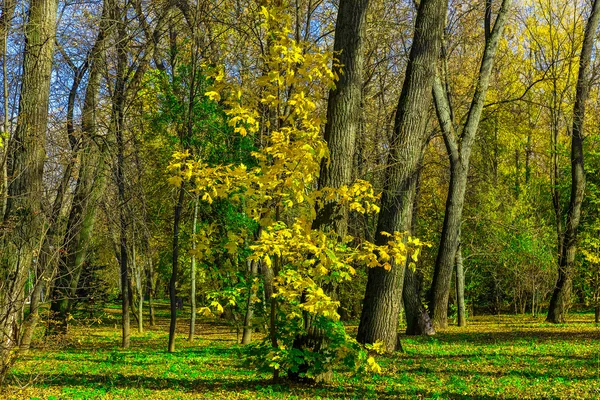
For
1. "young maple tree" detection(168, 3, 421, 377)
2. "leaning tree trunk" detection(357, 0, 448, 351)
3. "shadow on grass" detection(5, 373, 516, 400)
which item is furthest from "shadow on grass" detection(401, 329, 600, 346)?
"young maple tree" detection(168, 3, 421, 377)

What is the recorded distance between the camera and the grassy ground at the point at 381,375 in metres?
7.25

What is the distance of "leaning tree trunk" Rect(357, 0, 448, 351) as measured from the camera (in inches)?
395

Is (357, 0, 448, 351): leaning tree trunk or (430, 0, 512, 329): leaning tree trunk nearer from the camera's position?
(357, 0, 448, 351): leaning tree trunk

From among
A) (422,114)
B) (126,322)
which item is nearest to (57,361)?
(126,322)

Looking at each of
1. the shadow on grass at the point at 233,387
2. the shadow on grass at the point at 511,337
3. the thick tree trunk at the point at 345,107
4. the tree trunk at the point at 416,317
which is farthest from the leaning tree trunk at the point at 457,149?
the shadow on grass at the point at 233,387

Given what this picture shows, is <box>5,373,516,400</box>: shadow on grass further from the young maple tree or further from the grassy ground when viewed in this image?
the young maple tree

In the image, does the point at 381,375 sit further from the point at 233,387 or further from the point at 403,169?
the point at 403,169

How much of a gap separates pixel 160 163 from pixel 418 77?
1169 cm

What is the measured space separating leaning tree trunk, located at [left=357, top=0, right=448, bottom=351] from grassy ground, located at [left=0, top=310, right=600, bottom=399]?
70 centimetres

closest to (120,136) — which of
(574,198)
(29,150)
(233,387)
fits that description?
(29,150)

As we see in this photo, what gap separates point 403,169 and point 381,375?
11.2 feet

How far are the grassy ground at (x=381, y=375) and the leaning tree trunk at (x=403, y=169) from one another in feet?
2.30

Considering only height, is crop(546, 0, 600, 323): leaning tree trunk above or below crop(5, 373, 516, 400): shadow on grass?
above

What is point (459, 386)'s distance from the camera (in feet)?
25.6
